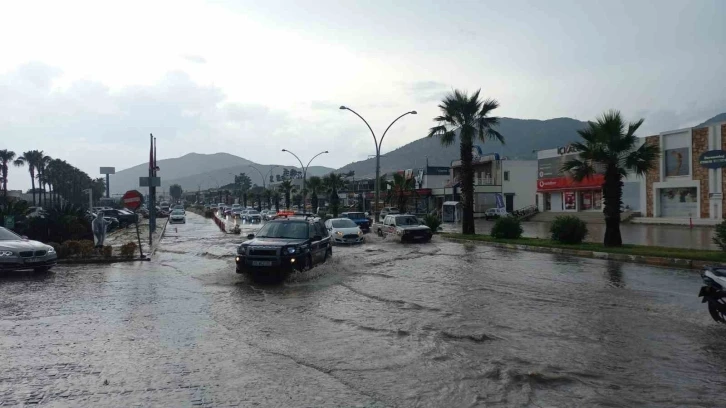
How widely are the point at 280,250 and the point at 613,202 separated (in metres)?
14.1

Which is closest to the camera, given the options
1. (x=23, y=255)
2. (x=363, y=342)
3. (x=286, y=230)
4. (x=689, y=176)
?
(x=363, y=342)

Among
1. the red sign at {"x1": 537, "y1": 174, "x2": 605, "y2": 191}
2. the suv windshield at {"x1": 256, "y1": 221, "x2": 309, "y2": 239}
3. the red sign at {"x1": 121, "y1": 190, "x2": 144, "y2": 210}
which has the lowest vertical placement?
the suv windshield at {"x1": 256, "y1": 221, "x2": 309, "y2": 239}

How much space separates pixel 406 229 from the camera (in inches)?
1103

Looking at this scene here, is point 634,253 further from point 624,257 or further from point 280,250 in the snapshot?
point 280,250

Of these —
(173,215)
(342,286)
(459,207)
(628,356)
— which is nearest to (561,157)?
(459,207)

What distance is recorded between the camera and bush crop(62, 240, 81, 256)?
19.8 m

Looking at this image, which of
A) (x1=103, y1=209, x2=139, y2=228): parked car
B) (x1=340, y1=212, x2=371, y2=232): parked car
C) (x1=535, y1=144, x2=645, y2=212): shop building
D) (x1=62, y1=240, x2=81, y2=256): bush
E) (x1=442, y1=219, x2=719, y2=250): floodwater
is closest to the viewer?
(x1=62, y1=240, x2=81, y2=256): bush

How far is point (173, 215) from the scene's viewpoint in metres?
56.6

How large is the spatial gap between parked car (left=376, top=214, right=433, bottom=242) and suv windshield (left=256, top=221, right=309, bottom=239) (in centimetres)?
1259

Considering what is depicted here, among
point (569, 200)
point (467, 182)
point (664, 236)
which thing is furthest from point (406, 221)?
point (569, 200)

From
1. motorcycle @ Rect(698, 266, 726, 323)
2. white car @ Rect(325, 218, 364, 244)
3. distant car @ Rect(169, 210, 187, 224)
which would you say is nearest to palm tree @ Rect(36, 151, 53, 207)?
distant car @ Rect(169, 210, 187, 224)

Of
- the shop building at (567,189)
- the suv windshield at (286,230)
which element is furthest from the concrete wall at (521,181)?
the suv windshield at (286,230)

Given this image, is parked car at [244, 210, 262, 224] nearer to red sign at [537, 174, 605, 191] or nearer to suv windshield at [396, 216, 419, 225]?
suv windshield at [396, 216, 419, 225]

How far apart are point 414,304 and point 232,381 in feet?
17.2
